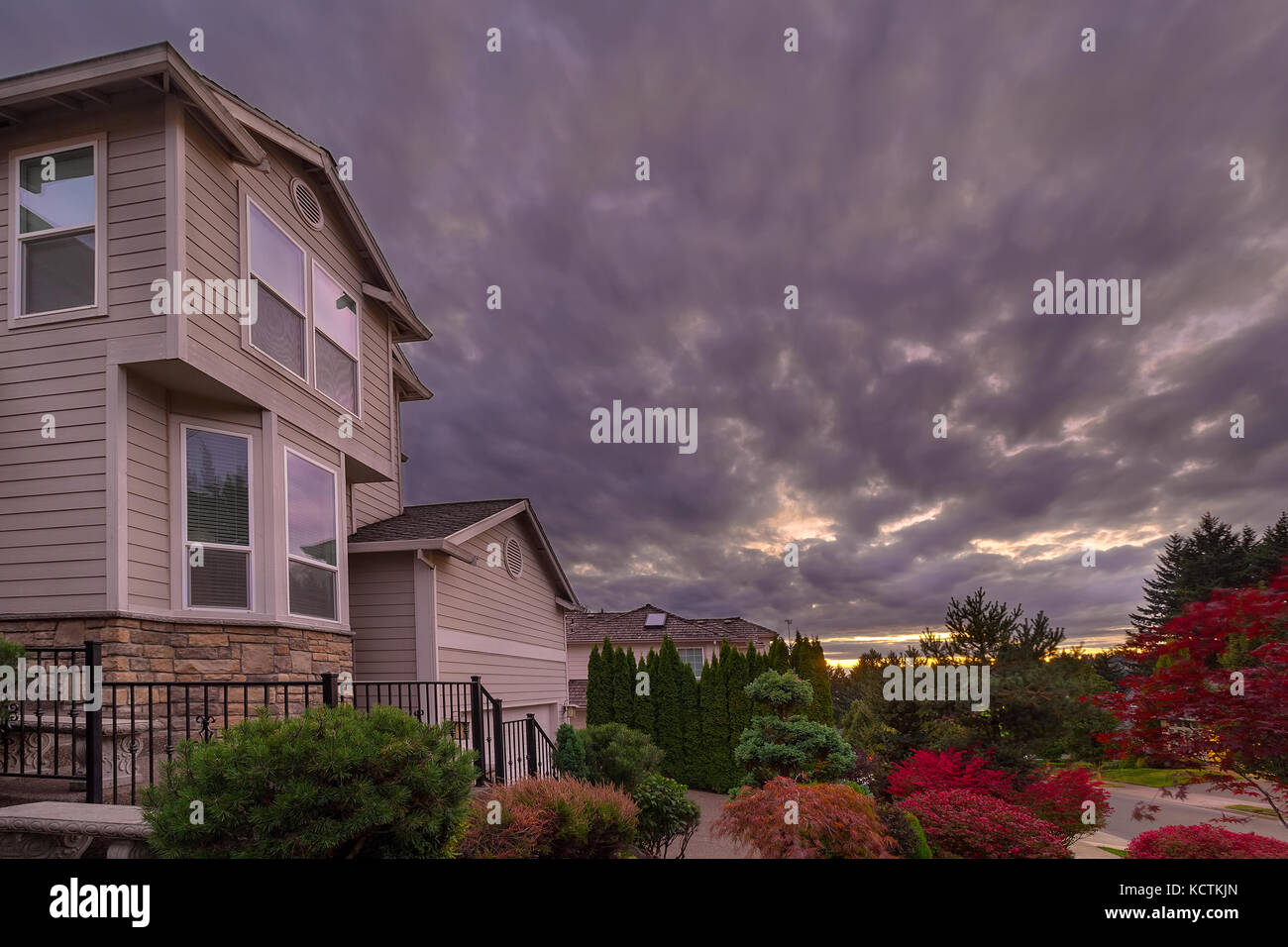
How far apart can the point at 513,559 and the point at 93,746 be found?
9.53 meters

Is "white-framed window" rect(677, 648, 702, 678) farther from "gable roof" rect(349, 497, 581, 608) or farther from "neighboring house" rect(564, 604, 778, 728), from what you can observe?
"gable roof" rect(349, 497, 581, 608)

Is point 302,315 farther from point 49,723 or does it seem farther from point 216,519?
point 49,723

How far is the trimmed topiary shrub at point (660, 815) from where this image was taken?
973 centimetres

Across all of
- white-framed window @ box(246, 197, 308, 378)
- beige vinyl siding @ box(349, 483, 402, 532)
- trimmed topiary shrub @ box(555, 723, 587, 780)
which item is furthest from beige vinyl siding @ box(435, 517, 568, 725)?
white-framed window @ box(246, 197, 308, 378)

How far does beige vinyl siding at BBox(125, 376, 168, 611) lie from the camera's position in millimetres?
7355

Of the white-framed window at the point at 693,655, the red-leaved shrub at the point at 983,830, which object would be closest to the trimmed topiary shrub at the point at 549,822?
the red-leaved shrub at the point at 983,830

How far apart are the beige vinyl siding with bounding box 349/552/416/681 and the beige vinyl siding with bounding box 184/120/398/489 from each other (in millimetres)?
1561

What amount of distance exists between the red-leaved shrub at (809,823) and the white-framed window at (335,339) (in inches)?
304

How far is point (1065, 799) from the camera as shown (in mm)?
10047

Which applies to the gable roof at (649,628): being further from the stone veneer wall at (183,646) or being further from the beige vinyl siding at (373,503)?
the stone veneer wall at (183,646)

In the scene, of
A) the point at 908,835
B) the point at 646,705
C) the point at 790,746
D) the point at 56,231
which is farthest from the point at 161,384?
the point at 646,705

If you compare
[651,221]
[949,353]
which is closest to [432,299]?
[651,221]

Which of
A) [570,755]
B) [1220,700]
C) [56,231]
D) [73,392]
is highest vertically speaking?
[56,231]
